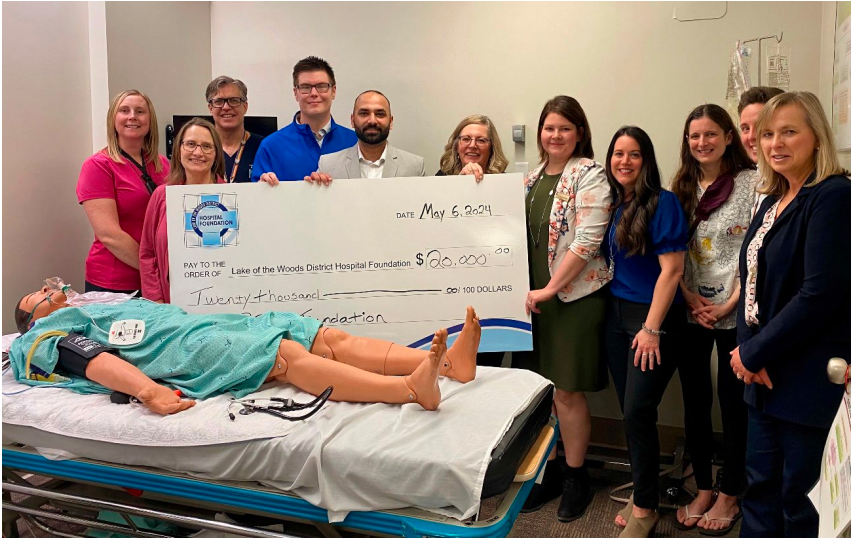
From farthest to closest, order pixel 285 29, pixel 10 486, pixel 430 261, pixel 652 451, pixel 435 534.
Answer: pixel 285 29, pixel 430 261, pixel 652 451, pixel 10 486, pixel 435 534

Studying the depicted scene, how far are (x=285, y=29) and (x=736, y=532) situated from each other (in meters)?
3.70

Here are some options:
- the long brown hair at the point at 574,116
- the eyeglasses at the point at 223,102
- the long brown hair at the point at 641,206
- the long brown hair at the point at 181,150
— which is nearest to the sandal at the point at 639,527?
the long brown hair at the point at 641,206

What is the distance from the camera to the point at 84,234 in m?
3.85

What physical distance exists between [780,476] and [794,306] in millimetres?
545

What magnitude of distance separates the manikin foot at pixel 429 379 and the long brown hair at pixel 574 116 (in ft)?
4.08

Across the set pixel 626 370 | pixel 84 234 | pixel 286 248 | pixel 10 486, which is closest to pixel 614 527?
pixel 626 370

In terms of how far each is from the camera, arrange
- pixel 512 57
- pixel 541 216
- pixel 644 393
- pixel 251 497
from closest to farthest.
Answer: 1. pixel 251 497
2. pixel 644 393
3. pixel 541 216
4. pixel 512 57

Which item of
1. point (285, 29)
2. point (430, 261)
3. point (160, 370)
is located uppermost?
point (285, 29)

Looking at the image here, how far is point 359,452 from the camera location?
5.85ft

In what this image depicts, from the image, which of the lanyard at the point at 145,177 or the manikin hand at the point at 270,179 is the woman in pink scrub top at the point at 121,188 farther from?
the manikin hand at the point at 270,179

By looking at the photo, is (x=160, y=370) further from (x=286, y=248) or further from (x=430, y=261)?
(x=430, y=261)

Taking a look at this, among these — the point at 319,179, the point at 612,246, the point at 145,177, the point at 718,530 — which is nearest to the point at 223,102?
the point at 145,177

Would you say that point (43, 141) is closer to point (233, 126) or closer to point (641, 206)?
point (233, 126)

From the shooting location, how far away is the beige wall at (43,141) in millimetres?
3330
